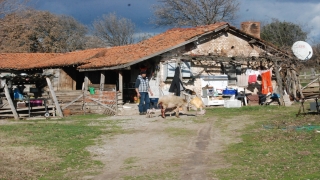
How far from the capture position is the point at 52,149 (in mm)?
10672

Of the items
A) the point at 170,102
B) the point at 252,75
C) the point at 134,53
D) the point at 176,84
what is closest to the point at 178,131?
the point at 170,102

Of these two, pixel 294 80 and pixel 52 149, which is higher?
pixel 294 80

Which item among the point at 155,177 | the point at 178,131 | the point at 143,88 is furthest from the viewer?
the point at 143,88

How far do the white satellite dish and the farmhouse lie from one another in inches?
16.8

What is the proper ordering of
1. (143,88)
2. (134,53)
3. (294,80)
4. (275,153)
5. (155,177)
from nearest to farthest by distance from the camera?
(155,177) < (275,153) < (143,88) < (134,53) < (294,80)

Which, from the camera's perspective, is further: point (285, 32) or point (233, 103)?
point (285, 32)

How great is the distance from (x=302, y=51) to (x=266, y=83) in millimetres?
3010

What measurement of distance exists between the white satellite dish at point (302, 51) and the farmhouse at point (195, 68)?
1.40ft

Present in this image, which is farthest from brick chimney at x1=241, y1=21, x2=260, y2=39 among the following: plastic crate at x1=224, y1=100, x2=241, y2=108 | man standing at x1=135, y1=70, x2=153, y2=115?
man standing at x1=135, y1=70, x2=153, y2=115

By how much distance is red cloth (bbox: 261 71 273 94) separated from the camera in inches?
928

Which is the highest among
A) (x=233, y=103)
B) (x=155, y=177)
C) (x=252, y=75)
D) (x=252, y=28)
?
(x=252, y=28)

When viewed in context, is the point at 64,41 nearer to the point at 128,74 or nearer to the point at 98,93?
the point at 128,74

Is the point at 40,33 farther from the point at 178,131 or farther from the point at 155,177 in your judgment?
the point at 155,177

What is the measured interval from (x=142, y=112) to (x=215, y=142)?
826cm
